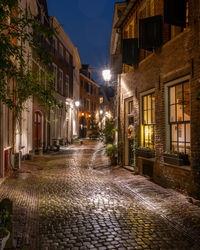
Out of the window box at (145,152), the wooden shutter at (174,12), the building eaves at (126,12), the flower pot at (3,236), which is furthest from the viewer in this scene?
the building eaves at (126,12)

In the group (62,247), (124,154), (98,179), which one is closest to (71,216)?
(62,247)

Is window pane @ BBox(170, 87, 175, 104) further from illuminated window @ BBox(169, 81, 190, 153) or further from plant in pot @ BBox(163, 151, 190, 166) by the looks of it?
plant in pot @ BBox(163, 151, 190, 166)

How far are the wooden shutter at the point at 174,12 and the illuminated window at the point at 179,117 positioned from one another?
1.70 meters

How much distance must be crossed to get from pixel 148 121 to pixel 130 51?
295 centimetres

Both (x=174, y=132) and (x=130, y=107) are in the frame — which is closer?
(x=174, y=132)

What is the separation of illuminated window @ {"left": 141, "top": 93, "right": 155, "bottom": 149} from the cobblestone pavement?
158 cm

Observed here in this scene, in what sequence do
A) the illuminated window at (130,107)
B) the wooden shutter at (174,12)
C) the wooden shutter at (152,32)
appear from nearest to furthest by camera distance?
the wooden shutter at (174,12), the wooden shutter at (152,32), the illuminated window at (130,107)

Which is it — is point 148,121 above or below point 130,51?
below

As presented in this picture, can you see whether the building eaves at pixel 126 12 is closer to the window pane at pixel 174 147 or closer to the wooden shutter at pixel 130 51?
the wooden shutter at pixel 130 51

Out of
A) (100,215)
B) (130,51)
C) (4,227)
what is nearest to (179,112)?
(100,215)

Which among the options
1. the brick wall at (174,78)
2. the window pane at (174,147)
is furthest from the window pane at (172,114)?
the window pane at (174,147)

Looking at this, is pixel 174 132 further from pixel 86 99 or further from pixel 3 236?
A: pixel 86 99

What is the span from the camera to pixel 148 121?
9.05m

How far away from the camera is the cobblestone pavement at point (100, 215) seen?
3.91m
